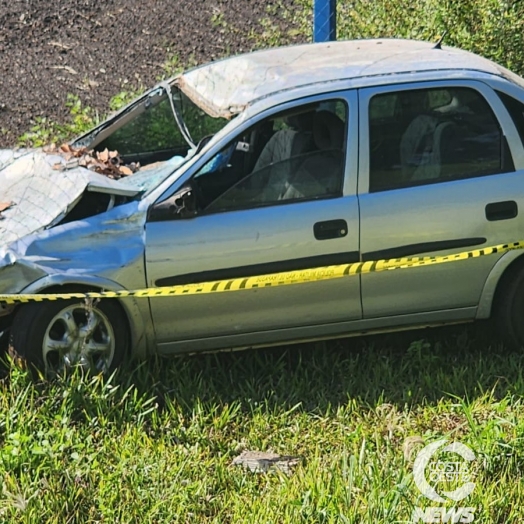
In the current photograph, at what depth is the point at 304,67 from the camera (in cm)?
527

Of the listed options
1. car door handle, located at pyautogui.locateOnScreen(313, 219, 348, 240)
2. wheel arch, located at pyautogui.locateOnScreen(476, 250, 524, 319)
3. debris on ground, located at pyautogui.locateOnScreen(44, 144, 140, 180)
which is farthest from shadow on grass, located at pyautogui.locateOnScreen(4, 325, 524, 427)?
debris on ground, located at pyautogui.locateOnScreen(44, 144, 140, 180)

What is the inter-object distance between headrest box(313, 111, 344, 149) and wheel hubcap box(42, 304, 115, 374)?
58.3 inches

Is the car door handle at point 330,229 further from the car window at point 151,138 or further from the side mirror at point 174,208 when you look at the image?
the car window at point 151,138

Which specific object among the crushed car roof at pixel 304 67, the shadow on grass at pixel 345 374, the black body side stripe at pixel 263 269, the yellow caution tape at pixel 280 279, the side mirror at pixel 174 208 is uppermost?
the crushed car roof at pixel 304 67

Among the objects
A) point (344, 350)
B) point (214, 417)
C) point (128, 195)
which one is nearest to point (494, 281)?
point (344, 350)

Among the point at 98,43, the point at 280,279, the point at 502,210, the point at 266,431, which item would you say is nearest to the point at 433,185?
the point at 502,210

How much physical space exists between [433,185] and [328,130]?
63cm

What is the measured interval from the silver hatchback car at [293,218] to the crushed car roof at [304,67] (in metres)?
0.02

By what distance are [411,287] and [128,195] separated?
62.9 inches

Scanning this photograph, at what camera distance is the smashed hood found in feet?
15.8

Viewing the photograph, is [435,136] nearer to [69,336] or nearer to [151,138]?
[151,138]

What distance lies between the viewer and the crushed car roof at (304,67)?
5.08m

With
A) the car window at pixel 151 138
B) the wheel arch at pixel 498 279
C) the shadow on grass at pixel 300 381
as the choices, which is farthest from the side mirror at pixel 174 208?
the wheel arch at pixel 498 279

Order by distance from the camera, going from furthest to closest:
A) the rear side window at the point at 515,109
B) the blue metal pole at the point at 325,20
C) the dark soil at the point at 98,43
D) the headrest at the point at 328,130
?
1. the dark soil at the point at 98,43
2. the blue metal pole at the point at 325,20
3. the rear side window at the point at 515,109
4. the headrest at the point at 328,130
